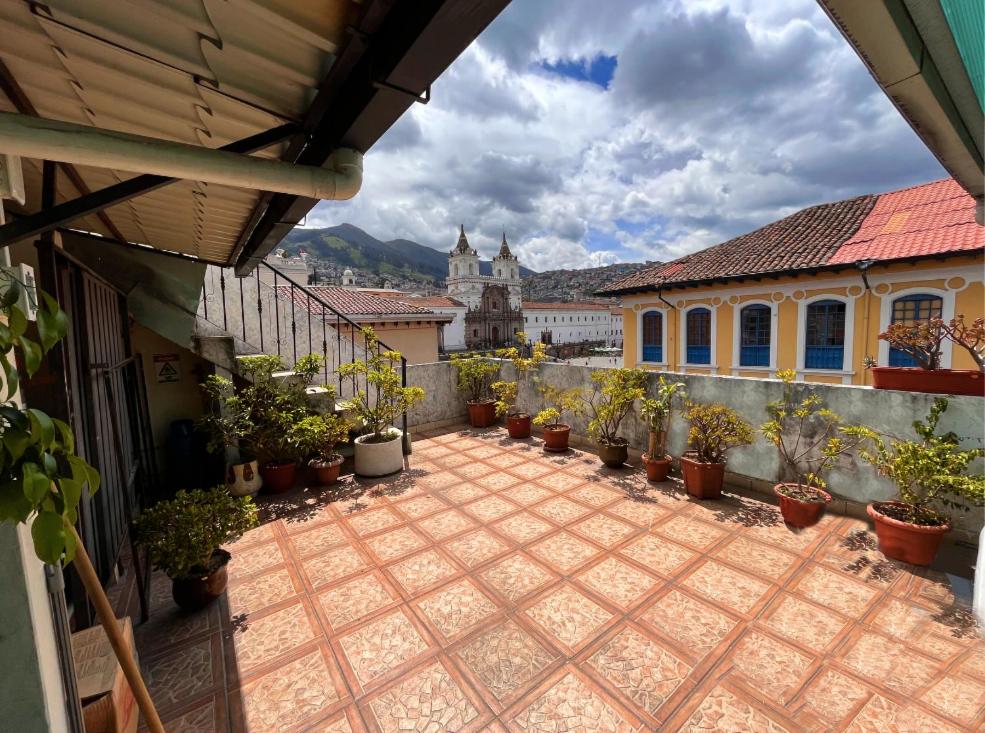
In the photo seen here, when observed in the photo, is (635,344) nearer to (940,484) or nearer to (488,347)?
(940,484)

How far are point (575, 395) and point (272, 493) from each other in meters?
4.08

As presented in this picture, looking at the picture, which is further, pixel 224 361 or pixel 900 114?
pixel 224 361

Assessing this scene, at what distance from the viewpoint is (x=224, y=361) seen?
470cm

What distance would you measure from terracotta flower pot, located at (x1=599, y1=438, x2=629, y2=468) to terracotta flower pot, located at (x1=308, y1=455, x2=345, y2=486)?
3293mm

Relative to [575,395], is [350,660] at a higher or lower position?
lower

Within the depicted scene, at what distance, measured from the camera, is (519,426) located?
265 inches

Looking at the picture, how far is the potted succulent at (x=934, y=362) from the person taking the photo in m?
3.49

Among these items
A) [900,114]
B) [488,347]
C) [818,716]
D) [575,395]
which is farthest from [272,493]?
[488,347]

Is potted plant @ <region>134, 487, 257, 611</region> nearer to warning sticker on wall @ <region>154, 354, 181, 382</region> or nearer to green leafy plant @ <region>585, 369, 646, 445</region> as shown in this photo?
warning sticker on wall @ <region>154, 354, 181, 382</region>

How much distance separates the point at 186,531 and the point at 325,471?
211 centimetres

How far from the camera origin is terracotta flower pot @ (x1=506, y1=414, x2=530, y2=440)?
22.0 ft

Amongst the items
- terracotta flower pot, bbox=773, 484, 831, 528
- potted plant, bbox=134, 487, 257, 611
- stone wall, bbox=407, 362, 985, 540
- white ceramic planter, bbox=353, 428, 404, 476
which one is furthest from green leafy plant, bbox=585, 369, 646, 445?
potted plant, bbox=134, 487, 257, 611

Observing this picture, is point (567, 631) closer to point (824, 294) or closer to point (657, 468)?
point (657, 468)

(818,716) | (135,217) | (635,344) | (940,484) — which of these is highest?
(135,217)
